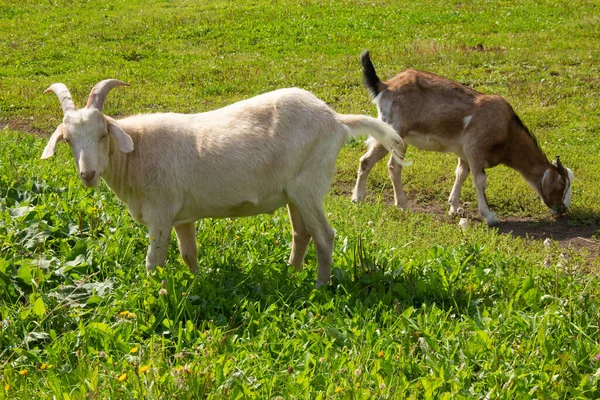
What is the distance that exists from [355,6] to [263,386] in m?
18.0

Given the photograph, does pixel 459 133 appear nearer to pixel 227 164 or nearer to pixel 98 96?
pixel 227 164

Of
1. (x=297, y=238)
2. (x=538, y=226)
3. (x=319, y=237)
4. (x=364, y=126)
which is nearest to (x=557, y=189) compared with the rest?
(x=538, y=226)

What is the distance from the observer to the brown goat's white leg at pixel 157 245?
5410 mm

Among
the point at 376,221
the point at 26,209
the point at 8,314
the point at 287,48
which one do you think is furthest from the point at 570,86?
the point at 8,314

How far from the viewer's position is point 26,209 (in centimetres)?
610

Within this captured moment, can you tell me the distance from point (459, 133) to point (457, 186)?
660mm

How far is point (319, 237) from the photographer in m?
5.67

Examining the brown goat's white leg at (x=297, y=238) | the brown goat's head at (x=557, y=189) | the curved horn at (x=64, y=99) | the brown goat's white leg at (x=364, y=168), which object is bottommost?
the brown goat's head at (x=557, y=189)

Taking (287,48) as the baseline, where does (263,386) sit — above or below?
above

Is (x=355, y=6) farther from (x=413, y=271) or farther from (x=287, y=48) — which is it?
(x=413, y=271)

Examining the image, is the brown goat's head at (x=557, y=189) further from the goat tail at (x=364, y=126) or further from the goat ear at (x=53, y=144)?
the goat ear at (x=53, y=144)

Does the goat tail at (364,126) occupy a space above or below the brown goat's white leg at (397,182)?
above

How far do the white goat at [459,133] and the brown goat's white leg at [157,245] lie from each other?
14.5 feet

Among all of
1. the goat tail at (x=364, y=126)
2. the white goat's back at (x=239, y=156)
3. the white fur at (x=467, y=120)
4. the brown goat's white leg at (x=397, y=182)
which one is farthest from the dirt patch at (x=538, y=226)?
the white goat's back at (x=239, y=156)
